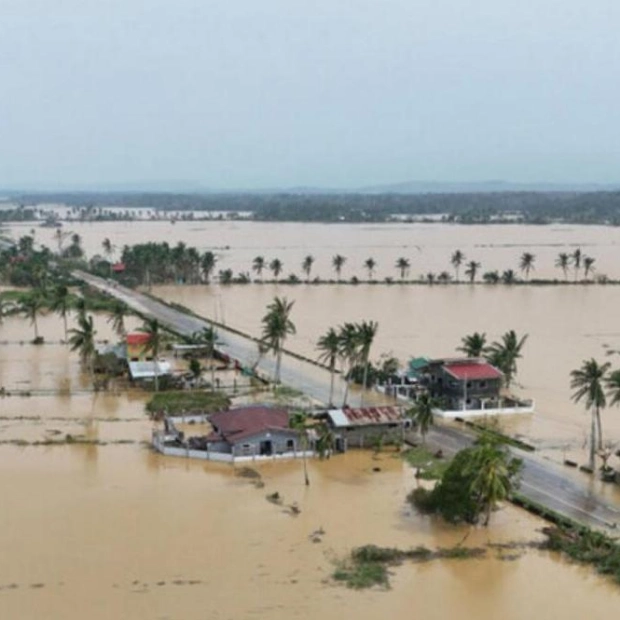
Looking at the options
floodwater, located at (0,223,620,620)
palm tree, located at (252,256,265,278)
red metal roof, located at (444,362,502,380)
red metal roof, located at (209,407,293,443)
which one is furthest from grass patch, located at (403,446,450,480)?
palm tree, located at (252,256,265,278)

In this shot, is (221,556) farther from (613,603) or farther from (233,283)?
(233,283)

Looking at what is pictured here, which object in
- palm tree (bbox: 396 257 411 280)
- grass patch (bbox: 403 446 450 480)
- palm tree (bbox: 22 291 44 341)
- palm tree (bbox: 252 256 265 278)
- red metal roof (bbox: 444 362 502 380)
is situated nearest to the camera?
grass patch (bbox: 403 446 450 480)

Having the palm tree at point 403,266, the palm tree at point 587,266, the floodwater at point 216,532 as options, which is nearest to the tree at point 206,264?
the palm tree at point 403,266

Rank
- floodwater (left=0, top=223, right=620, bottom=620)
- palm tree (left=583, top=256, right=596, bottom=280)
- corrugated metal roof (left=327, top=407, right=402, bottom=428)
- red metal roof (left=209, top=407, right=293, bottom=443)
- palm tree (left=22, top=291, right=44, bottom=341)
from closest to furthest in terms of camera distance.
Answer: floodwater (left=0, top=223, right=620, bottom=620), red metal roof (left=209, top=407, right=293, bottom=443), corrugated metal roof (left=327, top=407, right=402, bottom=428), palm tree (left=22, top=291, right=44, bottom=341), palm tree (left=583, top=256, right=596, bottom=280)

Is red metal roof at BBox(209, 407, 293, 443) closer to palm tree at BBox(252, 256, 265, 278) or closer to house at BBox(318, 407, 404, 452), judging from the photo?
house at BBox(318, 407, 404, 452)

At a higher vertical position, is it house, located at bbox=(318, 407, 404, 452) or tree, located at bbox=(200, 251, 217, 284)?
tree, located at bbox=(200, 251, 217, 284)

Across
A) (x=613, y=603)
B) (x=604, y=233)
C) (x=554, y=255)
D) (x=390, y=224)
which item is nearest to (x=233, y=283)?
(x=554, y=255)

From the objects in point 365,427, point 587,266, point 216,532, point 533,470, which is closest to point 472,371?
point 365,427
